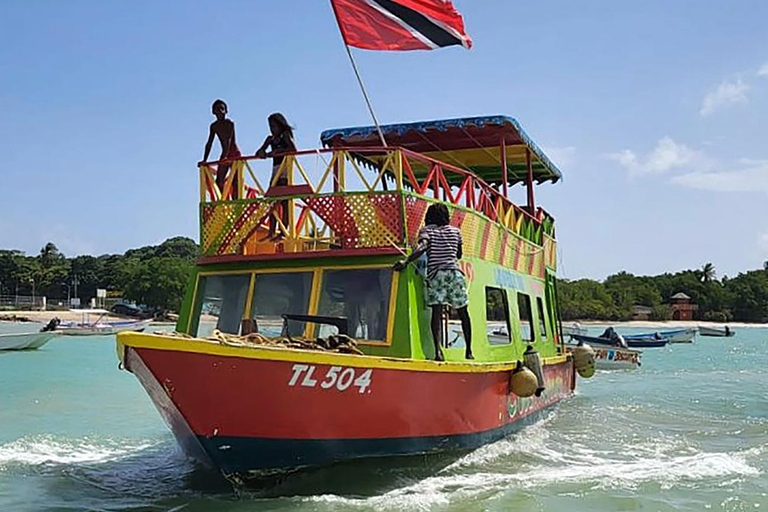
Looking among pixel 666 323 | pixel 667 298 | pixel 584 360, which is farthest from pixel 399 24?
pixel 667 298

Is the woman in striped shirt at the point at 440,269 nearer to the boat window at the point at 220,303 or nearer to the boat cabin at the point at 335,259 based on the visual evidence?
the boat cabin at the point at 335,259

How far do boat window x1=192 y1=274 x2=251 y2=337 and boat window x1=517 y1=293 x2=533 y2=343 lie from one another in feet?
15.2

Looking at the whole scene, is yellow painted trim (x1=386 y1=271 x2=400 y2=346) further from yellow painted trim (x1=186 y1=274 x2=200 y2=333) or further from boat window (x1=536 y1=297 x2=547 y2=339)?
boat window (x1=536 y1=297 x2=547 y2=339)

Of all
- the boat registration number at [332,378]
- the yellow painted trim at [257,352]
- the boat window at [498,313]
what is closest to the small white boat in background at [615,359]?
the boat window at [498,313]

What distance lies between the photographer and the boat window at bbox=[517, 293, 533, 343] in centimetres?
1193

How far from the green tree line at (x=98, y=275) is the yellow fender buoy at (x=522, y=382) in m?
65.7

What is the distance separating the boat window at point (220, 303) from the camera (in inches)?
344

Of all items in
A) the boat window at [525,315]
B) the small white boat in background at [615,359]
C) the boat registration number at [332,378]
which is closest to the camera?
the boat registration number at [332,378]

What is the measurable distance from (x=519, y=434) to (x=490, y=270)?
97.5 inches

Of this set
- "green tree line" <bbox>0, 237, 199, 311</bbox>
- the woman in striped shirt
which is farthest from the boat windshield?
"green tree line" <bbox>0, 237, 199, 311</bbox>

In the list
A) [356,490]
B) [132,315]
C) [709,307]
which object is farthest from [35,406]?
[709,307]

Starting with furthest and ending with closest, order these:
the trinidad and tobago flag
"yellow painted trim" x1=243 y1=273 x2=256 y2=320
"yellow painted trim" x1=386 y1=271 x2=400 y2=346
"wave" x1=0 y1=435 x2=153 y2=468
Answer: "wave" x1=0 y1=435 x2=153 y2=468
the trinidad and tobago flag
"yellow painted trim" x1=243 y1=273 x2=256 y2=320
"yellow painted trim" x1=386 y1=271 x2=400 y2=346

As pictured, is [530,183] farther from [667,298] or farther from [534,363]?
[667,298]

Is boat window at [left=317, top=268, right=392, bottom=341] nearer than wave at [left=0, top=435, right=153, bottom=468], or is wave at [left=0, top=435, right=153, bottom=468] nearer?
boat window at [left=317, top=268, right=392, bottom=341]
